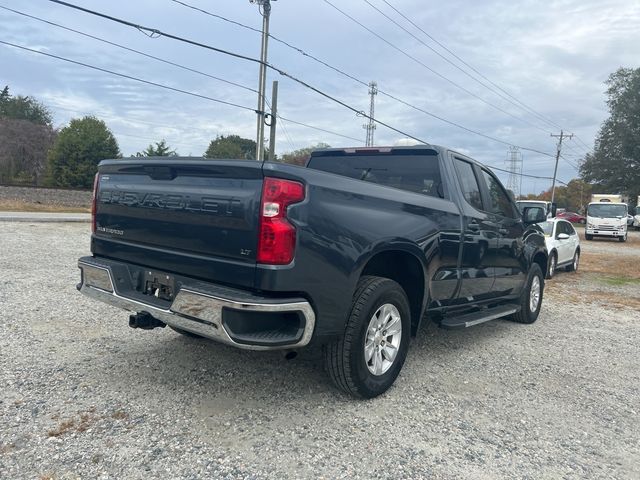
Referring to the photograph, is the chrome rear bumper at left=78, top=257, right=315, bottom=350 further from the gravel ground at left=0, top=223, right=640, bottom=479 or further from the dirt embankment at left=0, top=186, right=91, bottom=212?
the dirt embankment at left=0, top=186, right=91, bottom=212

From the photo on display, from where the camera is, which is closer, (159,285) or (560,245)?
A: (159,285)

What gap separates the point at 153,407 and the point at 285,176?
1.82 m

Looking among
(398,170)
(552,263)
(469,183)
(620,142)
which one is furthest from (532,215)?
(620,142)

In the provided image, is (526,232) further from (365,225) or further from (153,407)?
(153,407)

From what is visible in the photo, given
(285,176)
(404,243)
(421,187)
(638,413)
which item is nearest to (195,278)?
(285,176)

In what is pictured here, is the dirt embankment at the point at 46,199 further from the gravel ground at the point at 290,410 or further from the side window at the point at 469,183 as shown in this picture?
the side window at the point at 469,183

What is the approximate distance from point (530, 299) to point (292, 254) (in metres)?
4.51

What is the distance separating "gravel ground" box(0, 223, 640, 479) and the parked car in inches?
222

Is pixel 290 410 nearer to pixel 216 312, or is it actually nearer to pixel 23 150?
pixel 216 312

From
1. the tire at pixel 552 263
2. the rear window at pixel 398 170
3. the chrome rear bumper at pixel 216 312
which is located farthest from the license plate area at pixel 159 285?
the tire at pixel 552 263

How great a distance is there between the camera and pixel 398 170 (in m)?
4.77

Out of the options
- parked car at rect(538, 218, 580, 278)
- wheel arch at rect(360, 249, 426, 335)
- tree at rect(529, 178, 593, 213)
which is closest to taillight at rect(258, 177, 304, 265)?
wheel arch at rect(360, 249, 426, 335)

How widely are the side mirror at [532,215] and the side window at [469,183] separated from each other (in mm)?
1118

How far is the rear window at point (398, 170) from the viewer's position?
15.1 ft
